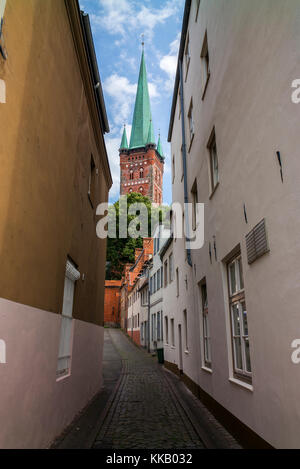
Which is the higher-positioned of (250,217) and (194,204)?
(194,204)

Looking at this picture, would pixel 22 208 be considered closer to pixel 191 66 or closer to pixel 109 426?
pixel 109 426

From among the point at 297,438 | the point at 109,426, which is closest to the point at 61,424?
the point at 109,426

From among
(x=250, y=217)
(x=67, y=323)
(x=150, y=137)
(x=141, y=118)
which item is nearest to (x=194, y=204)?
(x=67, y=323)

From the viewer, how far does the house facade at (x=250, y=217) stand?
3484 millimetres

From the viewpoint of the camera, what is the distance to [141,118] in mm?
91062

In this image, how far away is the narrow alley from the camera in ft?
17.5

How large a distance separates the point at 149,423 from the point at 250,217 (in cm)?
458

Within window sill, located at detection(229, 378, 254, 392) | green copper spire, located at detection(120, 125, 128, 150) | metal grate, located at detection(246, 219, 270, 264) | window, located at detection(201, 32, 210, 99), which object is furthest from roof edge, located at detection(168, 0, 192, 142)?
green copper spire, located at detection(120, 125, 128, 150)

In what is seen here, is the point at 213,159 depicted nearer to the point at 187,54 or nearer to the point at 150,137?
the point at 187,54

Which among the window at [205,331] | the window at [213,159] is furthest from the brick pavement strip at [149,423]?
the window at [213,159]

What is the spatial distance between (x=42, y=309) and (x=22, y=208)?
1526 millimetres

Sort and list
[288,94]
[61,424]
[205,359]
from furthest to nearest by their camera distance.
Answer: [205,359]
[61,424]
[288,94]

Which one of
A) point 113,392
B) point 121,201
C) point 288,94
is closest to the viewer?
point 288,94

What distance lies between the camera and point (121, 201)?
168ft
